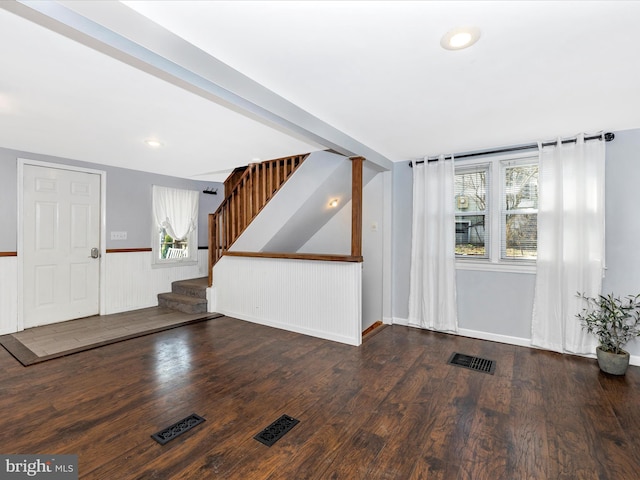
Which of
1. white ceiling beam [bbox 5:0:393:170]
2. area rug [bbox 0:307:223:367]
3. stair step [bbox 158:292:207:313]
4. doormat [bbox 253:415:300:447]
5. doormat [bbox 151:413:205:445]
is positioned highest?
white ceiling beam [bbox 5:0:393:170]

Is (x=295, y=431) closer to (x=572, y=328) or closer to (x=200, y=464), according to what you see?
(x=200, y=464)

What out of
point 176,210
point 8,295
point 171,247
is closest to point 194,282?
point 171,247

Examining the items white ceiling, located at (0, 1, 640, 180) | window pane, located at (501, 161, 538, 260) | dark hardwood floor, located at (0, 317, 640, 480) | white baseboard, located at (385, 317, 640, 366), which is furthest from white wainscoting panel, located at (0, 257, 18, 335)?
window pane, located at (501, 161, 538, 260)

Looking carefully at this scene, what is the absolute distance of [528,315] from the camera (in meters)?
3.68

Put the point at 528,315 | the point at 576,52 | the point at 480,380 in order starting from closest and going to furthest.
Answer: the point at 576,52 → the point at 480,380 → the point at 528,315

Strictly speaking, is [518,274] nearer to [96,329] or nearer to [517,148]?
[517,148]

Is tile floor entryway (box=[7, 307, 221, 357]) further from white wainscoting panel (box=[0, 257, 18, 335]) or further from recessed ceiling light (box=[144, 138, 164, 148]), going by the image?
recessed ceiling light (box=[144, 138, 164, 148])

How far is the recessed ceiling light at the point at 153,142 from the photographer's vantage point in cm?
356

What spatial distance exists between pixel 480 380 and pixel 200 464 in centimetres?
237

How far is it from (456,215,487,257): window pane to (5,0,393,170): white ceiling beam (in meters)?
2.71

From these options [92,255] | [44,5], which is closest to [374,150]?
[44,5]

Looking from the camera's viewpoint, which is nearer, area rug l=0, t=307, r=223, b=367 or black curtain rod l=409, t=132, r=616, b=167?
black curtain rod l=409, t=132, r=616, b=167

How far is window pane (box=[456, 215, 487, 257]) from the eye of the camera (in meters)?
4.02
